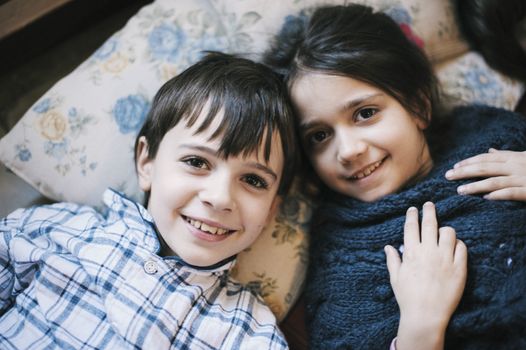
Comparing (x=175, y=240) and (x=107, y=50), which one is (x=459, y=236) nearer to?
(x=175, y=240)

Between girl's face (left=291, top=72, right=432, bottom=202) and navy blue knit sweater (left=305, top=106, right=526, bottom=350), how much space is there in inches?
2.1

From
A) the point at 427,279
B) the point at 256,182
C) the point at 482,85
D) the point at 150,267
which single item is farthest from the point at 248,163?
the point at 482,85

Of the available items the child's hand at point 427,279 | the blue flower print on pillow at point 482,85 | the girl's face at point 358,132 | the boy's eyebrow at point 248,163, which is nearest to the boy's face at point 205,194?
the boy's eyebrow at point 248,163

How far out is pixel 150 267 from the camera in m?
0.88

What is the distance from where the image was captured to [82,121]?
40.7 inches

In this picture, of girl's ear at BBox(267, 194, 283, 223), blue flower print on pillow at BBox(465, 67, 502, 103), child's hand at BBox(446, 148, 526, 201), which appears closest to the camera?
child's hand at BBox(446, 148, 526, 201)

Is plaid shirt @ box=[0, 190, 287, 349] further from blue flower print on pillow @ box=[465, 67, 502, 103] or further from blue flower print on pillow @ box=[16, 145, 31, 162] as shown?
blue flower print on pillow @ box=[465, 67, 502, 103]

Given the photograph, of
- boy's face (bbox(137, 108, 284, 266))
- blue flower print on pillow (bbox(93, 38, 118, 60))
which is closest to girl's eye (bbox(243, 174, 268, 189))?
boy's face (bbox(137, 108, 284, 266))

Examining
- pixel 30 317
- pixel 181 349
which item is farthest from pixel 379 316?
pixel 30 317

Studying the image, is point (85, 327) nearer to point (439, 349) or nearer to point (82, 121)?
point (82, 121)

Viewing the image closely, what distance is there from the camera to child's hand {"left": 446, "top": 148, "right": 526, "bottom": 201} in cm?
88

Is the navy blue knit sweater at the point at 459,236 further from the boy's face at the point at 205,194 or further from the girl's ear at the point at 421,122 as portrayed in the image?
the boy's face at the point at 205,194

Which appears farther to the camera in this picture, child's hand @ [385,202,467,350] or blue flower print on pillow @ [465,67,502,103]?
blue flower print on pillow @ [465,67,502,103]

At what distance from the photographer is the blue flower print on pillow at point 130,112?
3.44ft
